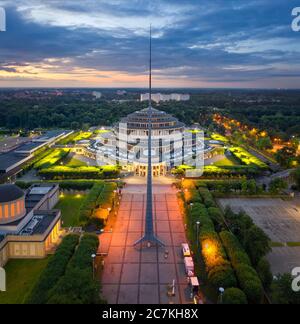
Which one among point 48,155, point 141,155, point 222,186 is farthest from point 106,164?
point 222,186

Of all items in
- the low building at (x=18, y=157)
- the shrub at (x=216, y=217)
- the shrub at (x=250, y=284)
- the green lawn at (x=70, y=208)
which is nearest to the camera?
the shrub at (x=250, y=284)

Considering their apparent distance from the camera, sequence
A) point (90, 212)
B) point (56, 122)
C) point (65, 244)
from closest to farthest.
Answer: point (65, 244), point (90, 212), point (56, 122)

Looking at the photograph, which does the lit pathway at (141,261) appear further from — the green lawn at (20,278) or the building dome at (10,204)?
the building dome at (10,204)

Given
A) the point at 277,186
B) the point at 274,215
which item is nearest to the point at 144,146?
the point at 277,186

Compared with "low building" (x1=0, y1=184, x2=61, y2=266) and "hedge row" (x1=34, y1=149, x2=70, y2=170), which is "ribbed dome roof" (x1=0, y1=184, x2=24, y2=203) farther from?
"hedge row" (x1=34, y1=149, x2=70, y2=170)

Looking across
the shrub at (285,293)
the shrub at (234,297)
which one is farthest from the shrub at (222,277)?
the shrub at (285,293)

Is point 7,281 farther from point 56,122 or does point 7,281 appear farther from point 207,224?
point 56,122
